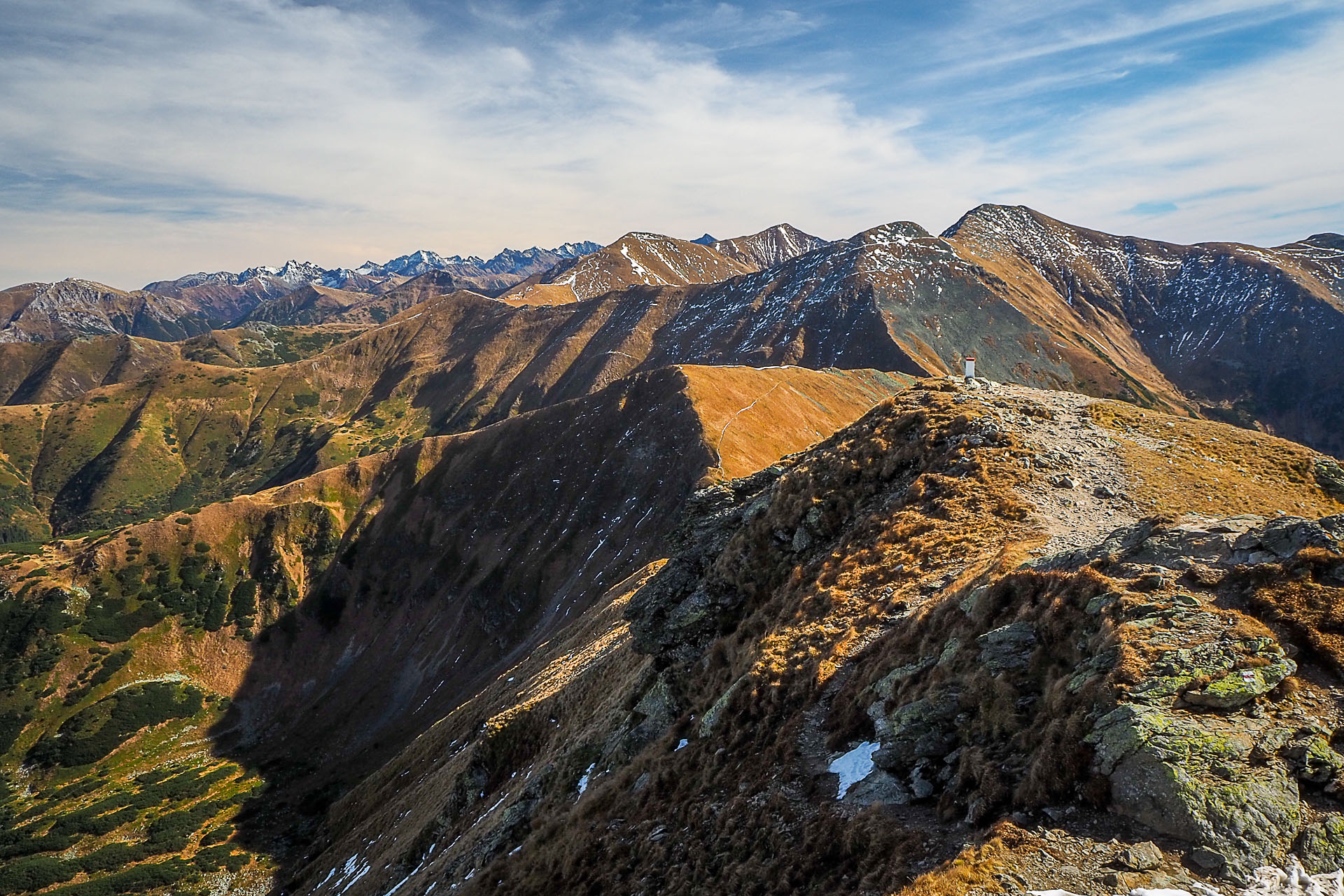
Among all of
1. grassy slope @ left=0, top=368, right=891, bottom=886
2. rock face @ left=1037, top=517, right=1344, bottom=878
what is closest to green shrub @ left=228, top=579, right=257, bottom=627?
grassy slope @ left=0, top=368, right=891, bottom=886

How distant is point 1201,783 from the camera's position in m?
11.9

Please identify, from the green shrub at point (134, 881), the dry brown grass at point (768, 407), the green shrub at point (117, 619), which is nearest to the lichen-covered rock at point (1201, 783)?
the dry brown grass at point (768, 407)

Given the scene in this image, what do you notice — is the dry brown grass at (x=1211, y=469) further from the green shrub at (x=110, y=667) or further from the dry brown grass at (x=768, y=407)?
the green shrub at (x=110, y=667)

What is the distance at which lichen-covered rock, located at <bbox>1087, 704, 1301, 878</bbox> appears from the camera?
1133 centimetres

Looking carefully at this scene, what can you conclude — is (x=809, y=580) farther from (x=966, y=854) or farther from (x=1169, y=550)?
(x=966, y=854)

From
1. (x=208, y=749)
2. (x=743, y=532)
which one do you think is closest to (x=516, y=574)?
(x=208, y=749)

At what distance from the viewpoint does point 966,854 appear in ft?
40.0

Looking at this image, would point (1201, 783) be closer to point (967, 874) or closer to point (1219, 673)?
point (1219, 673)

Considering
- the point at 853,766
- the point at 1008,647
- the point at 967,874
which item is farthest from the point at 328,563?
the point at 967,874

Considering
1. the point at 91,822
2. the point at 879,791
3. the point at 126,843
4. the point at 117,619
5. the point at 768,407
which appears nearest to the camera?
the point at 879,791

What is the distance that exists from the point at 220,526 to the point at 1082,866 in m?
195

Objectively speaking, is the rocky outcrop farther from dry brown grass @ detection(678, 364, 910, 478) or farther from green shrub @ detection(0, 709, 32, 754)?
green shrub @ detection(0, 709, 32, 754)

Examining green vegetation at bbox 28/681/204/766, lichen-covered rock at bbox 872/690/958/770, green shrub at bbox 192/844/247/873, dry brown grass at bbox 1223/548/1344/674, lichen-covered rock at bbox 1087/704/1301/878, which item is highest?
dry brown grass at bbox 1223/548/1344/674

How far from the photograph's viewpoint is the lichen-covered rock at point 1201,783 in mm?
11328
